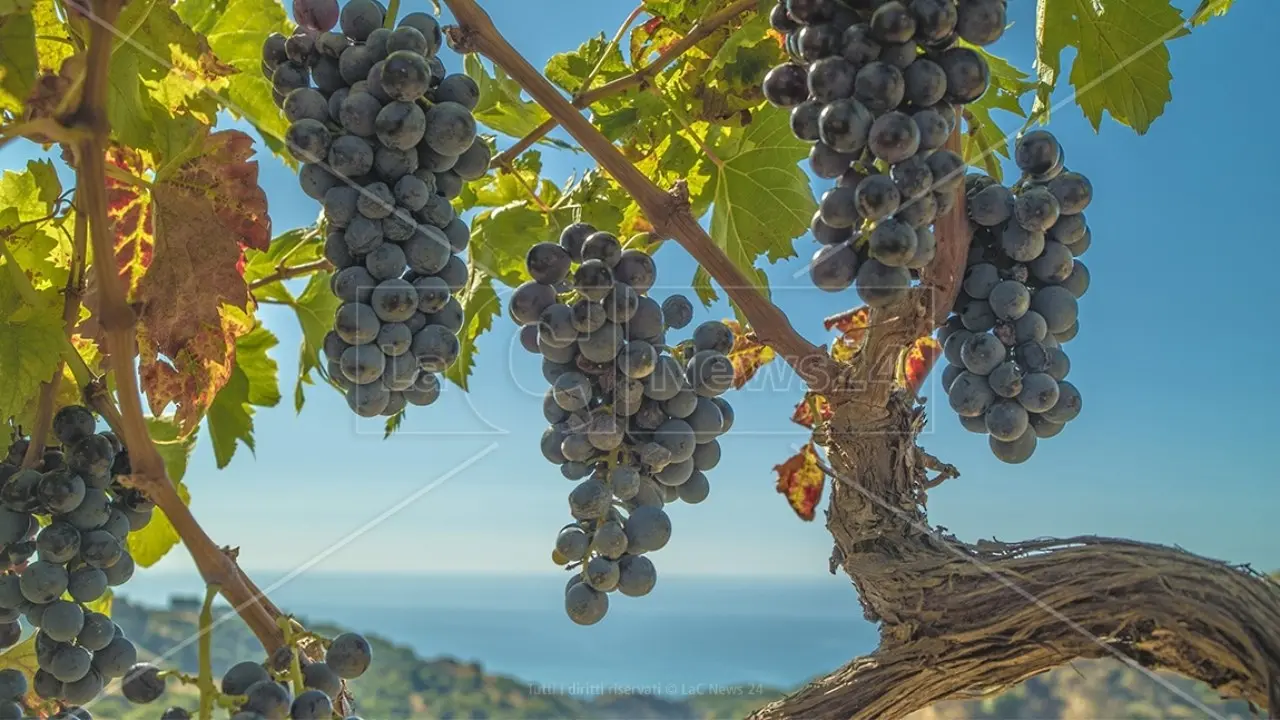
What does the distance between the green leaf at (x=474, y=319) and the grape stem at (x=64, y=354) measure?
0.43 m

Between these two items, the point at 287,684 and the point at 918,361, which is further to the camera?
the point at 918,361

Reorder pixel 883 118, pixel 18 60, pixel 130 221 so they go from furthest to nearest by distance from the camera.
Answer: pixel 130 221, pixel 18 60, pixel 883 118

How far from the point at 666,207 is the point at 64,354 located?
54 cm

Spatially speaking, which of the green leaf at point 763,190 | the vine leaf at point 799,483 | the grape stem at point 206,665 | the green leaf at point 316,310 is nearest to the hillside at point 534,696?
the grape stem at point 206,665

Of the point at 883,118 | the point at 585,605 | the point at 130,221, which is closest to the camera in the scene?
the point at 883,118

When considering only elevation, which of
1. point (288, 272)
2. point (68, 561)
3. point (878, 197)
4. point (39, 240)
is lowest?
point (68, 561)

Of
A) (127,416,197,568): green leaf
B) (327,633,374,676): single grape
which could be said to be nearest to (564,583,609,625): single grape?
(327,633,374,676): single grape

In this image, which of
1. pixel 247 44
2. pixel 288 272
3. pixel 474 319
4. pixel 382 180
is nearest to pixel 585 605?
pixel 382 180

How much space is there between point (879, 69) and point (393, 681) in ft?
3.62

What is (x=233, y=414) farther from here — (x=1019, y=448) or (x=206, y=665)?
(x=1019, y=448)

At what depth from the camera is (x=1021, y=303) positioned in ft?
2.62

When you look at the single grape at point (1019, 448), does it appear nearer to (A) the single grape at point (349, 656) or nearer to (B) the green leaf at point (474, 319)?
(A) the single grape at point (349, 656)

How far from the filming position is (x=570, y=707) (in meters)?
1.21

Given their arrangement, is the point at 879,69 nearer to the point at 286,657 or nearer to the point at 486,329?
the point at 286,657
